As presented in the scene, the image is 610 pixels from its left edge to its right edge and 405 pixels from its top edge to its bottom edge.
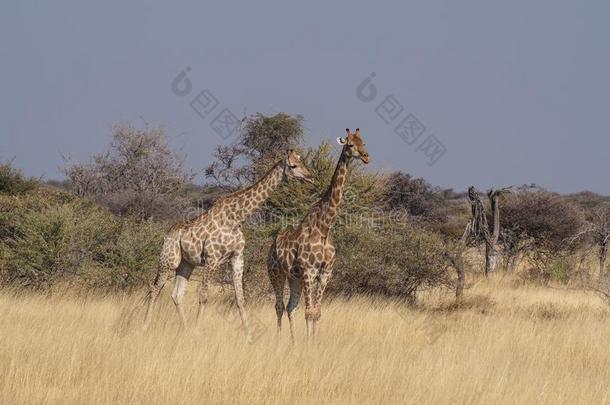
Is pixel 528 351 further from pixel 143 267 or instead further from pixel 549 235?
pixel 549 235

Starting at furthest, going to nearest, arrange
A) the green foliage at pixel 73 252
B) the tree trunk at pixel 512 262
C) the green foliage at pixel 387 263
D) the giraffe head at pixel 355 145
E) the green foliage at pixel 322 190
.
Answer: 1. the tree trunk at pixel 512 262
2. the green foliage at pixel 322 190
3. the green foliage at pixel 387 263
4. the green foliage at pixel 73 252
5. the giraffe head at pixel 355 145

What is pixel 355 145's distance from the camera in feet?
35.3

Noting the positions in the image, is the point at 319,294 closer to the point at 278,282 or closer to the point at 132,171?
the point at 278,282

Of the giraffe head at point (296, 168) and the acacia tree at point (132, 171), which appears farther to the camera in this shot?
the acacia tree at point (132, 171)

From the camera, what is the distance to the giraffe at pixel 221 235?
11.4 meters

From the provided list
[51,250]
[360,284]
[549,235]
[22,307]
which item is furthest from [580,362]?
[549,235]

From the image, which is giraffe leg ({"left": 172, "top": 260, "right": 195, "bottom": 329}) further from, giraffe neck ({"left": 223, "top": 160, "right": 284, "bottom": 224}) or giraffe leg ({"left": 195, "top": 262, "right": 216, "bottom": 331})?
giraffe neck ({"left": 223, "top": 160, "right": 284, "bottom": 224})

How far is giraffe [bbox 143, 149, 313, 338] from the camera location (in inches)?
451

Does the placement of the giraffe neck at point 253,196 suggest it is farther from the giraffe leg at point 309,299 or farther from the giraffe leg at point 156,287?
the giraffe leg at point 309,299

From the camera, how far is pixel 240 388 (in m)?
8.20

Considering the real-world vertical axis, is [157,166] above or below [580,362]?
above

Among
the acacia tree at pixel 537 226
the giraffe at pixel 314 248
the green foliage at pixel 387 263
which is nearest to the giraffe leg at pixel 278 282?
the giraffe at pixel 314 248

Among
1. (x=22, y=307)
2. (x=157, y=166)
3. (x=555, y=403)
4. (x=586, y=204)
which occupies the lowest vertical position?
(x=22, y=307)

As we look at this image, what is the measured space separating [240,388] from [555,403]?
2871mm
